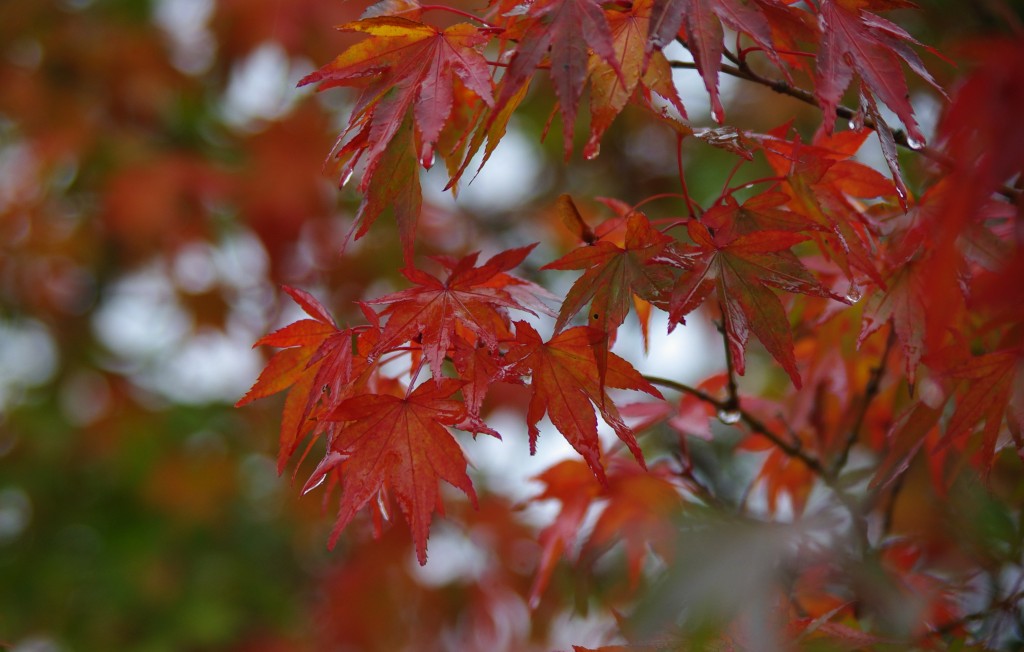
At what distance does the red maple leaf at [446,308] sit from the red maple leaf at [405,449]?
3 centimetres

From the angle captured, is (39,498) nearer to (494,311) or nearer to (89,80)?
(89,80)

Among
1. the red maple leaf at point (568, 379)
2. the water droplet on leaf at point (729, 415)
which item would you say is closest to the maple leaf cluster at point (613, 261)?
the red maple leaf at point (568, 379)

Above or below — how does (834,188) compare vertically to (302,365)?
above

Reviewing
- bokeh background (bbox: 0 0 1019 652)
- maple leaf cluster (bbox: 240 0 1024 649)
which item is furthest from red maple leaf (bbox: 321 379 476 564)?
bokeh background (bbox: 0 0 1019 652)

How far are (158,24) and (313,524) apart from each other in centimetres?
138

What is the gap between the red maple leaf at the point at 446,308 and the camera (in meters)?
0.60

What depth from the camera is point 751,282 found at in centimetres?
60

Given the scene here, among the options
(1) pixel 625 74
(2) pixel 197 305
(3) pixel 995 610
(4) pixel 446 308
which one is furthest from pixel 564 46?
(2) pixel 197 305

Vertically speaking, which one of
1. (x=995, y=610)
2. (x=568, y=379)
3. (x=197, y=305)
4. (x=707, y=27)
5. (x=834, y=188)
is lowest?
(x=197, y=305)

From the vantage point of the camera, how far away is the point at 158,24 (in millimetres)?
2332

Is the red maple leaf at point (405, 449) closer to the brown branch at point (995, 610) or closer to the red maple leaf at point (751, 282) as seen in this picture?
the red maple leaf at point (751, 282)

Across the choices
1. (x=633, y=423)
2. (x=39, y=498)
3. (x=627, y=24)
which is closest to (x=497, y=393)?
(x=633, y=423)

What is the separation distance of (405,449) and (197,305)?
75.3 inches

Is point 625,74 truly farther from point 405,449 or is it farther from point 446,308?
point 405,449
